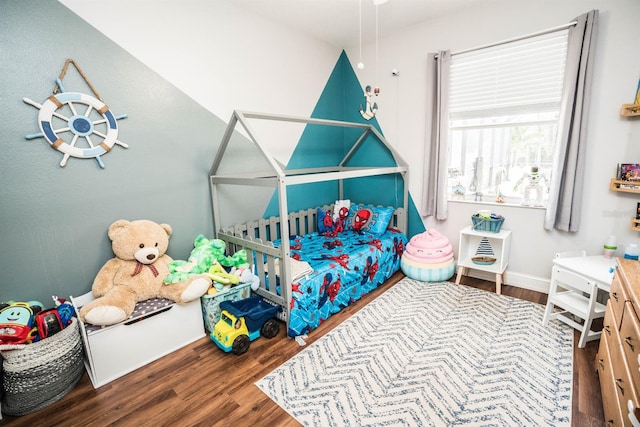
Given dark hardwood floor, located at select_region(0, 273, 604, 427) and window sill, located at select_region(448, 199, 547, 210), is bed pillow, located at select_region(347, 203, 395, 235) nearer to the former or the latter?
window sill, located at select_region(448, 199, 547, 210)

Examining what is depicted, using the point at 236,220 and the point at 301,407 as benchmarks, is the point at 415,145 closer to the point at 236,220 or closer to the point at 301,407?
the point at 236,220

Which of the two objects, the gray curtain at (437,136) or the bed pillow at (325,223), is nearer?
the gray curtain at (437,136)

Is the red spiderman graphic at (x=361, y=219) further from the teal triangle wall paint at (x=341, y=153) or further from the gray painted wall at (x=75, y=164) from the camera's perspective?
the gray painted wall at (x=75, y=164)

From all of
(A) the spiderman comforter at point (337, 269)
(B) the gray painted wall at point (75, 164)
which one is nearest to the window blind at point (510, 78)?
(A) the spiderman comforter at point (337, 269)

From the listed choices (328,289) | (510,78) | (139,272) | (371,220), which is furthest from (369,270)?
(510,78)

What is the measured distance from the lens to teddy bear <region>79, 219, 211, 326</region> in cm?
202

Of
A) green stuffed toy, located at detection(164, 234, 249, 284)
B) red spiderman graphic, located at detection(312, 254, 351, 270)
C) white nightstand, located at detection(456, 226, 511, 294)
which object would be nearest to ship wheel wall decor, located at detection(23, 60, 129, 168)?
green stuffed toy, located at detection(164, 234, 249, 284)

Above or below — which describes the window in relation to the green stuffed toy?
above

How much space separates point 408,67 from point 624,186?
85.3 inches

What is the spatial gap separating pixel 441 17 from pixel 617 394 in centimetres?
321

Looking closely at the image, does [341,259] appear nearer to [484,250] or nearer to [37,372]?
[484,250]

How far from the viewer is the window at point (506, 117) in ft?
8.55

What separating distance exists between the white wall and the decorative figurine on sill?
111mm

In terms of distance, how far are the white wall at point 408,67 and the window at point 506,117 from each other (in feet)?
0.46
